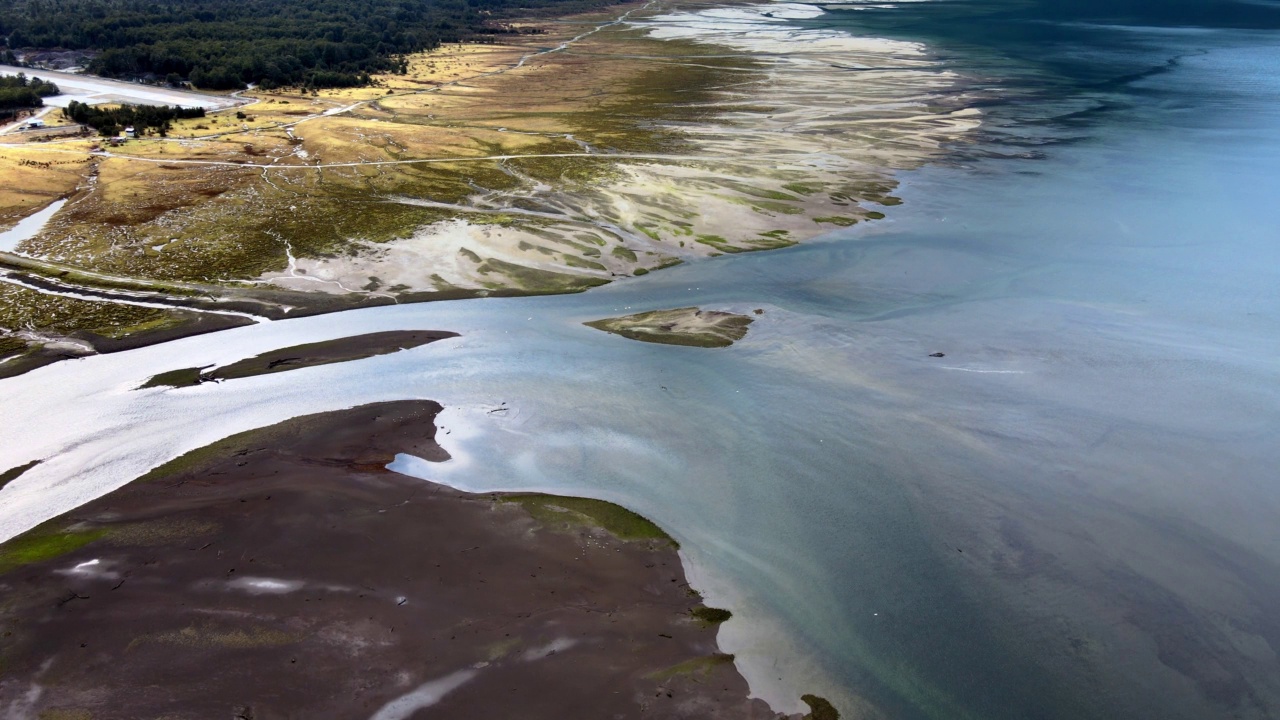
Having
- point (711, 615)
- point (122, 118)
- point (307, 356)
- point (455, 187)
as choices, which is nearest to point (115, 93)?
point (122, 118)

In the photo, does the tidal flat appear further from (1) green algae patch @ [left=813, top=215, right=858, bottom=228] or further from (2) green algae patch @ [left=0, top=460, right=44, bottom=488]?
(2) green algae patch @ [left=0, top=460, right=44, bottom=488]

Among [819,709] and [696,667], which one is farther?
[696,667]

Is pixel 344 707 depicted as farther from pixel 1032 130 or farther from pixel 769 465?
pixel 1032 130

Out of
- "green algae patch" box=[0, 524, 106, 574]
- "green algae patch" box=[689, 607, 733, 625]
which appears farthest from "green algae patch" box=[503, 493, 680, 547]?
"green algae patch" box=[0, 524, 106, 574]

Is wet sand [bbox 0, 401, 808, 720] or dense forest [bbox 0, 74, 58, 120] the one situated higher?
dense forest [bbox 0, 74, 58, 120]

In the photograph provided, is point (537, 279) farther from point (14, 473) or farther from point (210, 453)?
point (14, 473)

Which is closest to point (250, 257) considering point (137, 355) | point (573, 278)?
point (137, 355)

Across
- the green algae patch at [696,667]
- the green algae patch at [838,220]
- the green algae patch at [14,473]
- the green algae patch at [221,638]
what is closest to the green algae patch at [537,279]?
the green algae patch at [838,220]
